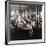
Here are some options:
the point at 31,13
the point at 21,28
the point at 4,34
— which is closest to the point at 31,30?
the point at 21,28

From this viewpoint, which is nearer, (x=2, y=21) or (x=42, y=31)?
(x=2, y=21)

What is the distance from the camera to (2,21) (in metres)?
1.61

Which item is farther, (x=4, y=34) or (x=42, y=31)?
(x=42, y=31)

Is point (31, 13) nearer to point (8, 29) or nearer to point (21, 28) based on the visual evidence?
point (21, 28)

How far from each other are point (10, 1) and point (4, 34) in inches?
21.9

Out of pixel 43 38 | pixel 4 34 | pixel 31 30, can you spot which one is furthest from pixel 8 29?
pixel 43 38

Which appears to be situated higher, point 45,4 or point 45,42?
point 45,4

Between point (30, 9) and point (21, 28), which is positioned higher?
point (30, 9)

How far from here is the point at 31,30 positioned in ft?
5.55

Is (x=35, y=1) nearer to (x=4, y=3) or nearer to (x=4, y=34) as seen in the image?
(x=4, y=3)

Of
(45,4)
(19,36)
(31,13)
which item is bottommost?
(19,36)

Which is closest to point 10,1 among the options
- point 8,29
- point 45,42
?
point 8,29

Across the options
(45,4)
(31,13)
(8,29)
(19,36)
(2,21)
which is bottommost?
(19,36)

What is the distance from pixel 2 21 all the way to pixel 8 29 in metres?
0.16
